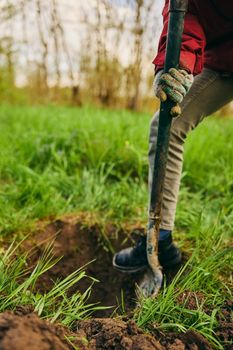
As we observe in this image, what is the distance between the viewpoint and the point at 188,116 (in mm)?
1720

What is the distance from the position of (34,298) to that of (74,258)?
2.97 feet

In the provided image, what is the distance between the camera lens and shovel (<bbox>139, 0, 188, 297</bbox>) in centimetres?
143

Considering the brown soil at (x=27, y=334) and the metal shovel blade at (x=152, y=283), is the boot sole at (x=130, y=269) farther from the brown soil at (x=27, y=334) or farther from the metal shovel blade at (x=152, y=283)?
the brown soil at (x=27, y=334)

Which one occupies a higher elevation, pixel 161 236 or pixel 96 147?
pixel 161 236

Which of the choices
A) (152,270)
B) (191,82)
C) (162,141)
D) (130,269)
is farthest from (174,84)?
(130,269)

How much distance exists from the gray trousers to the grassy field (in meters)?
0.31

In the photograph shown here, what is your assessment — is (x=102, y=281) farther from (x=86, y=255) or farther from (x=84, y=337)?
(x=84, y=337)

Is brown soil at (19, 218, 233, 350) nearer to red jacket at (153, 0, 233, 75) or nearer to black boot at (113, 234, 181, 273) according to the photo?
black boot at (113, 234, 181, 273)

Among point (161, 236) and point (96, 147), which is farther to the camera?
point (96, 147)

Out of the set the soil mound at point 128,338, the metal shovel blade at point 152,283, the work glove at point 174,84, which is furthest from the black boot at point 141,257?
the work glove at point 174,84

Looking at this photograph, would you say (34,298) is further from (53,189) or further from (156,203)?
(53,189)

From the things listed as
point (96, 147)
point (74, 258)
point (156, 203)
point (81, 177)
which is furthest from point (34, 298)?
point (96, 147)

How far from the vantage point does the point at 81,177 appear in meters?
2.99

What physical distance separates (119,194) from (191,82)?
1.34 m
